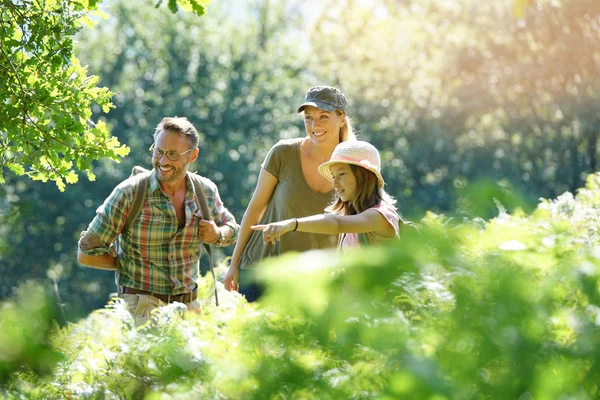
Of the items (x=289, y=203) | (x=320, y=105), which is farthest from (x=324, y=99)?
(x=289, y=203)

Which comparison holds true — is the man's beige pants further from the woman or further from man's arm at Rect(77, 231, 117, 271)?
the woman

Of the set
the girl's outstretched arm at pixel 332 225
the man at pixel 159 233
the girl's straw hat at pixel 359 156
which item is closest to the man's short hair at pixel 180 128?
the man at pixel 159 233

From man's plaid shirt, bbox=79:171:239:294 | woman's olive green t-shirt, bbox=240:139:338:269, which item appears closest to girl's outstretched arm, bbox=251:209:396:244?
woman's olive green t-shirt, bbox=240:139:338:269

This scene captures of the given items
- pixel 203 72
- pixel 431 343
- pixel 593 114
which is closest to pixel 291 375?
pixel 431 343

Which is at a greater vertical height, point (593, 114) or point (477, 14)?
point (477, 14)

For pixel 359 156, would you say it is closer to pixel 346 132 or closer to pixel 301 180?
pixel 301 180

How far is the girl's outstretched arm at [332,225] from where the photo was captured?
4.34 m

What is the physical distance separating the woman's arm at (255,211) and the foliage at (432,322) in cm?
430

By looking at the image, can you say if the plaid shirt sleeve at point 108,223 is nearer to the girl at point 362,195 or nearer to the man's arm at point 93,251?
the man's arm at point 93,251

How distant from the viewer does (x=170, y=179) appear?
5824mm

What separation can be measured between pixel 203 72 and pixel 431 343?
4381cm

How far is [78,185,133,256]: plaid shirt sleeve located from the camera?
5770 millimetres

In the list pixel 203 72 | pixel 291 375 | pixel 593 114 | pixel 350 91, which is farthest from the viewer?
pixel 203 72

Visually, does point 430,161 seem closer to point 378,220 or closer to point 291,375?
point 378,220
